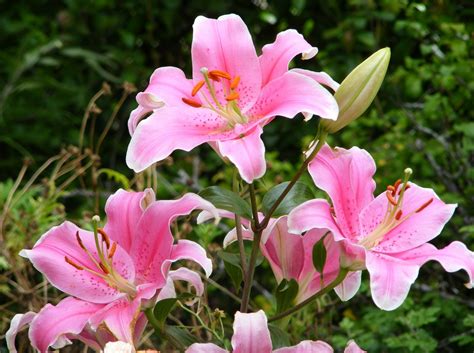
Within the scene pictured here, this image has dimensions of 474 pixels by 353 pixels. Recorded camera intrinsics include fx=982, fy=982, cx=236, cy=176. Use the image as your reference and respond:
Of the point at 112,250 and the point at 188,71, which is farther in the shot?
the point at 188,71

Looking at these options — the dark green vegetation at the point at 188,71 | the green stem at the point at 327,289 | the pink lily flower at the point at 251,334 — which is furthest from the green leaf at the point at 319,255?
the dark green vegetation at the point at 188,71

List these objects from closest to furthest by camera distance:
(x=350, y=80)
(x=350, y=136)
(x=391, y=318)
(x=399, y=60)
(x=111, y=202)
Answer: (x=350, y=80)
(x=111, y=202)
(x=391, y=318)
(x=350, y=136)
(x=399, y=60)

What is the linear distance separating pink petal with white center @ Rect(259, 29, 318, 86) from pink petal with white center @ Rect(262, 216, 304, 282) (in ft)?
0.53

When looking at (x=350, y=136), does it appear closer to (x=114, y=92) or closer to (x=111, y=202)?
(x=114, y=92)

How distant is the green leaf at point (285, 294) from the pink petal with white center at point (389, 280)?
0.42 feet

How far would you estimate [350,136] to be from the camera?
2.47 metres

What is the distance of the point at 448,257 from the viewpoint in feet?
3.31

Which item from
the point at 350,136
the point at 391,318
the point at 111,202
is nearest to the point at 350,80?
the point at 111,202

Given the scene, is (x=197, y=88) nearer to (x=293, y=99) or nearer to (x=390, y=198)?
(x=293, y=99)

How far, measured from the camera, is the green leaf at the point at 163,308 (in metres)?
1.02

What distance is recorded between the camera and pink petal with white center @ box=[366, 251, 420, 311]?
948 mm

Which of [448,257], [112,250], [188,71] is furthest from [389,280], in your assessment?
[188,71]

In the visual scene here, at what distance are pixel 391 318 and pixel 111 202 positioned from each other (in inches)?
30.7

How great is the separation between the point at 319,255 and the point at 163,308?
17 cm
